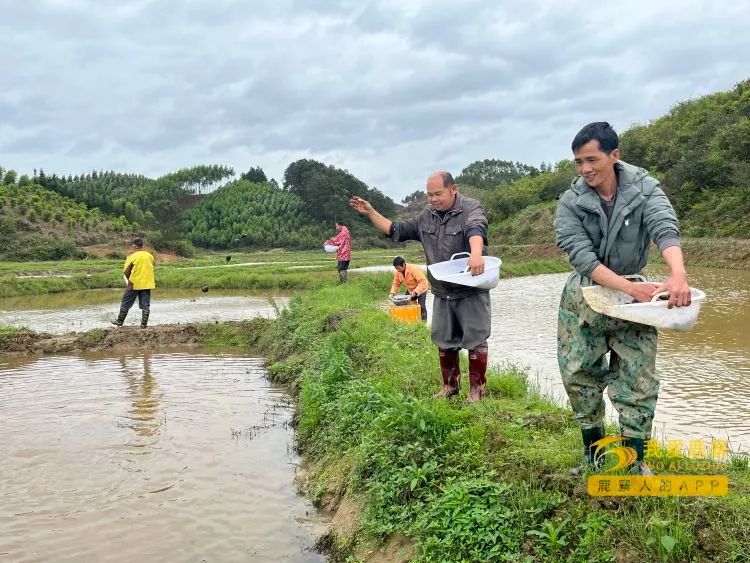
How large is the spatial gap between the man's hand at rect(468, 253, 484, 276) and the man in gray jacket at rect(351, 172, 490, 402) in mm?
141

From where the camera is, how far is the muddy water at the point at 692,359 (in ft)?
17.1

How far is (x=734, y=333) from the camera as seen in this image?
9.74 m

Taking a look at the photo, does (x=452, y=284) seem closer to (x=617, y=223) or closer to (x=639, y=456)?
(x=617, y=223)

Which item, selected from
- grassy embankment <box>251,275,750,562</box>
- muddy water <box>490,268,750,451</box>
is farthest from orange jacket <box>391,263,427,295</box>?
grassy embankment <box>251,275,750,562</box>

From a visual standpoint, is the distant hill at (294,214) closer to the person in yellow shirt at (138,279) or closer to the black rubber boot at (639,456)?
the person in yellow shirt at (138,279)

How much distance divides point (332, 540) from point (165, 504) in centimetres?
144

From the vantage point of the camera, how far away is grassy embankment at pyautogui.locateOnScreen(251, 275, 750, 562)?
2770 mm

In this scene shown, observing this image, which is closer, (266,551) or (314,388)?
(266,551)

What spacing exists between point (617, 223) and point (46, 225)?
54817 millimetres

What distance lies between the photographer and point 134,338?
39.3ft

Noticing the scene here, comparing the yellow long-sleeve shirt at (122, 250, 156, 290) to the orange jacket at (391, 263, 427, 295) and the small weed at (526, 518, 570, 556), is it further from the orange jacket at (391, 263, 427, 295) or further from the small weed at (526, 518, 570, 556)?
the small weed at (526, 518, 570, 556)

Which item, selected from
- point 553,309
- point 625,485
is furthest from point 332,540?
point 553,309

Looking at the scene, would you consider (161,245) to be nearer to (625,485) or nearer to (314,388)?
(314,388)

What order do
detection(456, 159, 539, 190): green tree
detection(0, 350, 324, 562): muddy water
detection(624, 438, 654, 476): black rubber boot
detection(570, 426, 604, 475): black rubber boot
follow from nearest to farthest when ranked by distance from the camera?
1. detection(624, 438, 654, 476): black rubber boot
2. detection(570, 426, 604, 475): black rubber boot
3. detection(0, 350, 324, 562): muddy water
4. detection(456, 159, 539, 190): green tree
